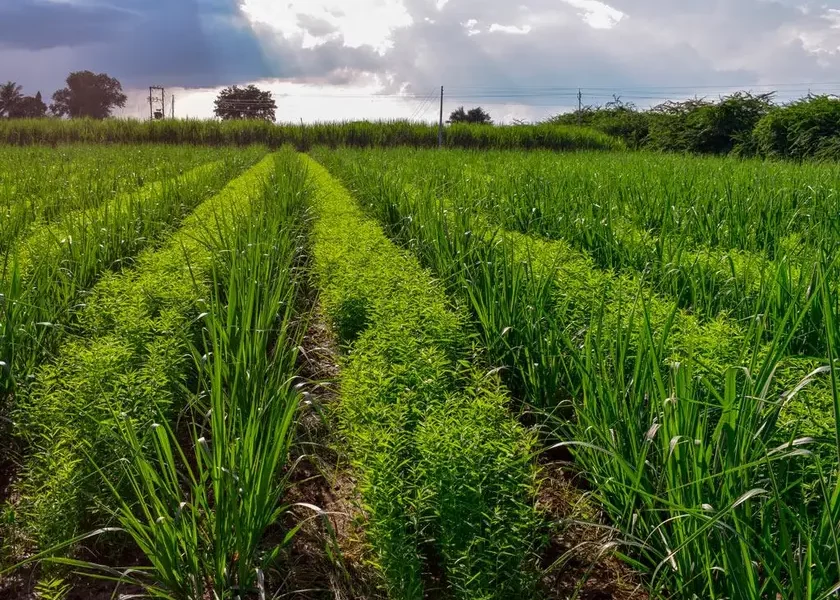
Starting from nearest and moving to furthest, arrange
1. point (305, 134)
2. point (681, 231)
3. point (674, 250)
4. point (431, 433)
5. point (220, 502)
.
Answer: point (220, 502), point (431, 433), point (674, 250), point (681, 231), point (305, 134)

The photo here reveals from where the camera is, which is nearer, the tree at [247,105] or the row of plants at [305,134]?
the row of plants at [305,134]

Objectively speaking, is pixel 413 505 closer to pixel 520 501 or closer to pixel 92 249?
pixel 520 501

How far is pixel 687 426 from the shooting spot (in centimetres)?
170

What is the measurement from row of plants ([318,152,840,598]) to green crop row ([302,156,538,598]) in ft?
0.83

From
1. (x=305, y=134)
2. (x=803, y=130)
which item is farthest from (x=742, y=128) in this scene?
(x=305, y=134)

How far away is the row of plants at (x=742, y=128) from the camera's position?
15.7 metres

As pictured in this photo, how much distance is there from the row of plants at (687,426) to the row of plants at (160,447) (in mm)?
926

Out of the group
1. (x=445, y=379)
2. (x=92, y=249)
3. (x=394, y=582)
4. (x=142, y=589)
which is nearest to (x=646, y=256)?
(x=445, y=379)

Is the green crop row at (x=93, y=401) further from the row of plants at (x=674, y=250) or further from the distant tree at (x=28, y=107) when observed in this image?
the distant tree at (x=28, y=107)

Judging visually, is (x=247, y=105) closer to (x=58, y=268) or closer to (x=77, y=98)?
(x=77, y=98)

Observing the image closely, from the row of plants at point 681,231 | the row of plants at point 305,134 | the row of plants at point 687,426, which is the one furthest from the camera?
the row of plants at point 305,134

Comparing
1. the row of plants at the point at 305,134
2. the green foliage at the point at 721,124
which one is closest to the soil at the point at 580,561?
the green foliage at the point at 721,124

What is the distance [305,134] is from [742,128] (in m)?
17.7

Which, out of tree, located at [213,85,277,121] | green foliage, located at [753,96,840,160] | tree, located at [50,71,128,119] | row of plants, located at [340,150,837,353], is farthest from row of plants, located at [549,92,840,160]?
tree, located at [50,71,128,119]
